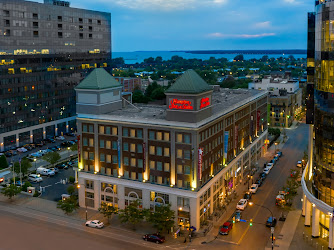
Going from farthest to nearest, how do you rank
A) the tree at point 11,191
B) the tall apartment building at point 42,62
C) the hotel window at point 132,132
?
the tall apartment building at point 42,62 < the tree at point 11,191 < the hotel window at point 132,132

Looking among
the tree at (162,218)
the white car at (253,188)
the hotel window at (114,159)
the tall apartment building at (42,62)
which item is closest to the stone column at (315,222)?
the white car at (253,188)

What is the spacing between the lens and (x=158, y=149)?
77.8m

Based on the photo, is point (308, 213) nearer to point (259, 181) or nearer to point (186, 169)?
point (186, 169)

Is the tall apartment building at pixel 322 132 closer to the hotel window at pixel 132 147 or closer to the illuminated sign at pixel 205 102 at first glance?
the illuminated sign at pixel 205 102

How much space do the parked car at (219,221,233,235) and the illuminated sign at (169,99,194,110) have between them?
2315 centimetres

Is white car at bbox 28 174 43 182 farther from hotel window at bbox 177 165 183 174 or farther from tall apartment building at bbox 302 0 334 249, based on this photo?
tall apartment building at bbox 302 0 334 249

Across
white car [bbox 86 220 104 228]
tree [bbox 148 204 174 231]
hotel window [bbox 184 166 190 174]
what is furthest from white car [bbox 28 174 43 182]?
hotel window [bbox 184 166 190 174]

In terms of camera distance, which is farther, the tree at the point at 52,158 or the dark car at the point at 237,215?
the tree at the point at 52,158

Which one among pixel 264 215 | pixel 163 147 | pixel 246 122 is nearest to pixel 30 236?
pixel 163 147

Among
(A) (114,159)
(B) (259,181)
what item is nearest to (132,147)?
(A) (114,159)

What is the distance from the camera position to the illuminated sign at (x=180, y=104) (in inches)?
2950

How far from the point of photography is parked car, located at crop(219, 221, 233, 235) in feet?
240

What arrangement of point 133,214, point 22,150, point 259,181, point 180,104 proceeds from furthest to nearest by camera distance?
point 22,150 < point 259,181 < point 180,104 < point 133,214

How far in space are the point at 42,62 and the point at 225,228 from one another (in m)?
99.8
